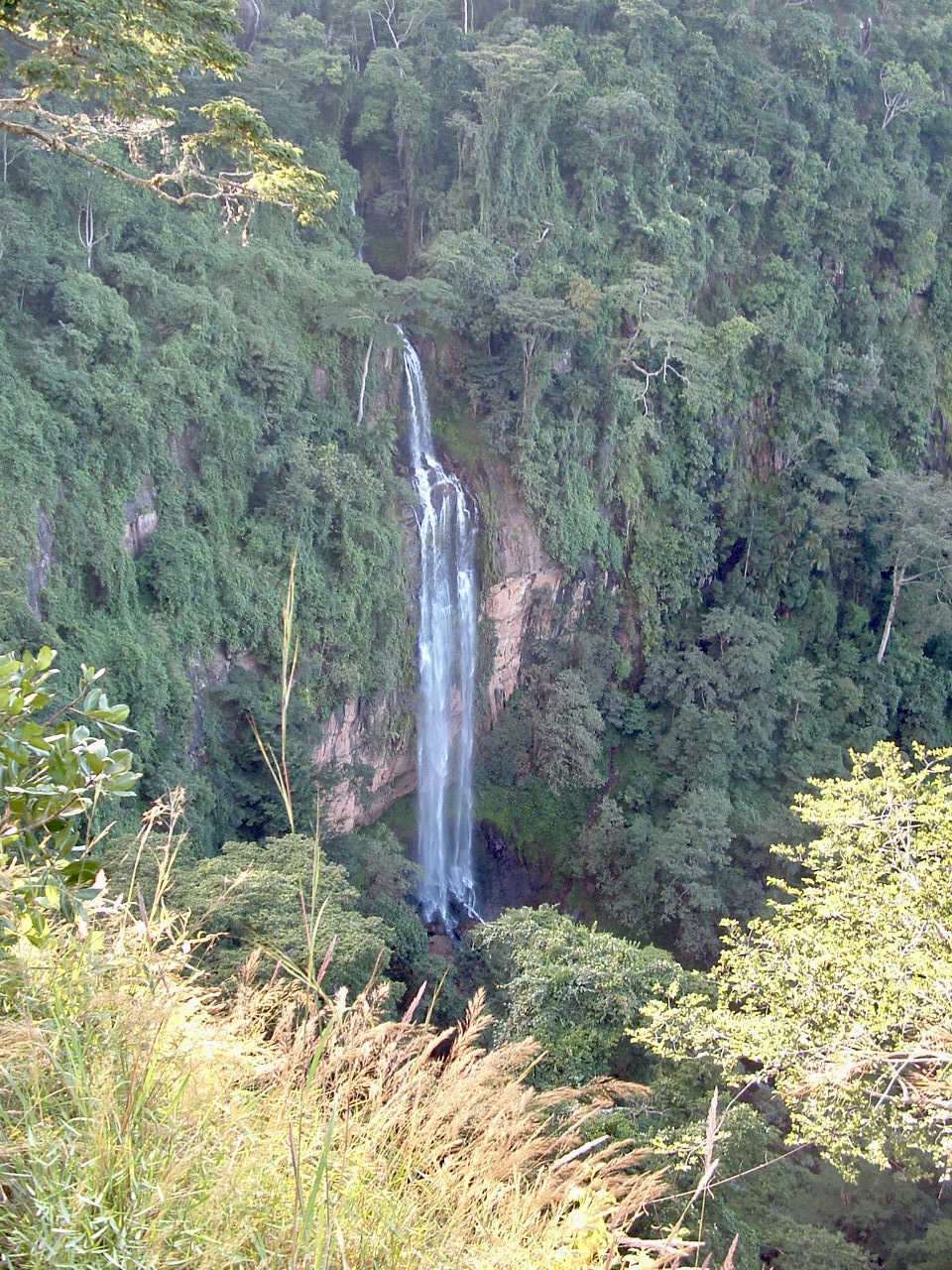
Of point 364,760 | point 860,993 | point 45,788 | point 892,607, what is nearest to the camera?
point 45,788

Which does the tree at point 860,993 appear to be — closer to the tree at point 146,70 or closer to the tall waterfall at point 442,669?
the tree at point 146,70

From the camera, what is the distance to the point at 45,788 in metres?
2.26

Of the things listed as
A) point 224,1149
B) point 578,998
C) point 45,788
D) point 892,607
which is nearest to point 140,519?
point 578,998

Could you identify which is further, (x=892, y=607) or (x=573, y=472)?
(x=892, y=607)

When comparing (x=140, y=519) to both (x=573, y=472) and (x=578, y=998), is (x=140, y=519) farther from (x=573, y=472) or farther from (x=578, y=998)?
(x=578, y=998)

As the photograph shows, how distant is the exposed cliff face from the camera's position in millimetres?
14234

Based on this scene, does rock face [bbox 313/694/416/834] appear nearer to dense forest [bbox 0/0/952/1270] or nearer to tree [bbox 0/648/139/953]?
dense forest [bbox 0/0/952/1270]

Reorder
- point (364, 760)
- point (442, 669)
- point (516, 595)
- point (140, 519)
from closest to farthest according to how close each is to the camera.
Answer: point (140, 519) → point (364, 760) → point (442, 669) → point (516, 595)

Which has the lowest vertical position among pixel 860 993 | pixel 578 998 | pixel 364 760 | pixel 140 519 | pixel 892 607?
pixel 364 760

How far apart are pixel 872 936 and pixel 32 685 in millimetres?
5291

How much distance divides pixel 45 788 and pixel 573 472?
14655 millimetres

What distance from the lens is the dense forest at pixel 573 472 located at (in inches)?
293

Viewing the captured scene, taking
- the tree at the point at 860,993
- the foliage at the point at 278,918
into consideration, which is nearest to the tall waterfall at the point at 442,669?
the foliage at the point at 278,918

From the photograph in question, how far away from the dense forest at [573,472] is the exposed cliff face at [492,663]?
212 mm
